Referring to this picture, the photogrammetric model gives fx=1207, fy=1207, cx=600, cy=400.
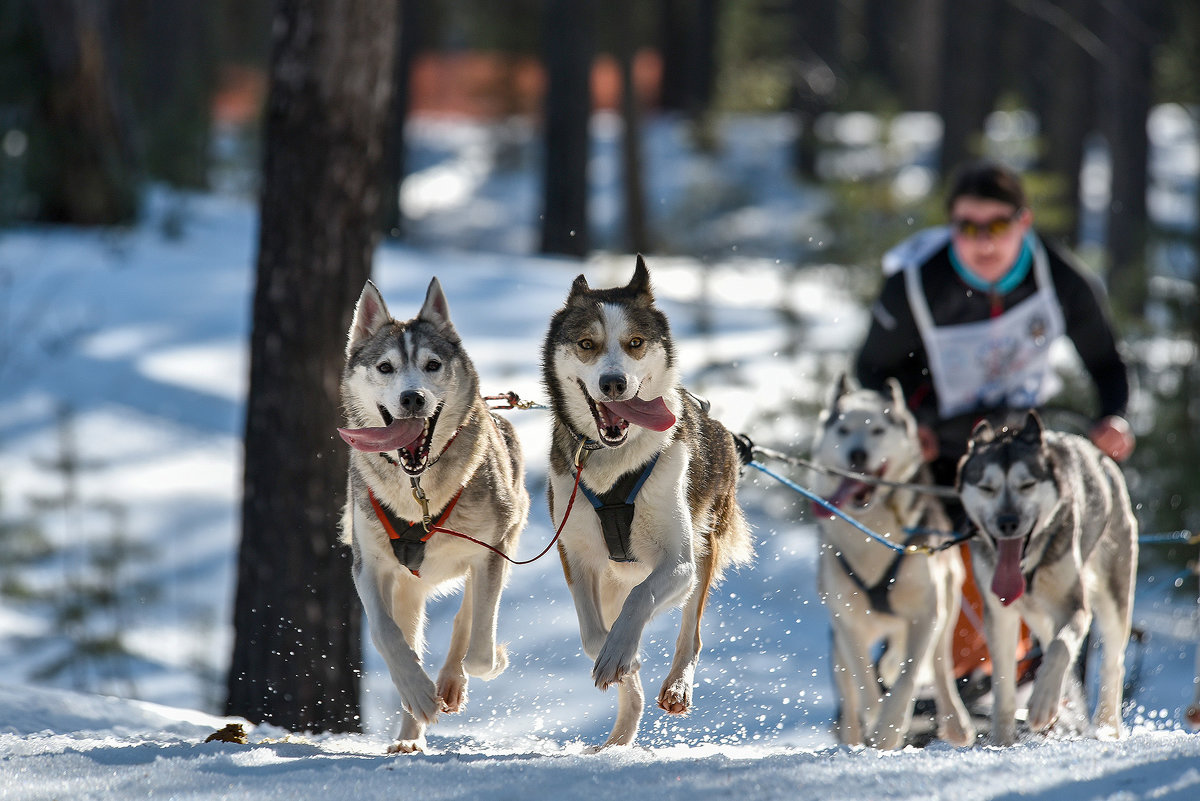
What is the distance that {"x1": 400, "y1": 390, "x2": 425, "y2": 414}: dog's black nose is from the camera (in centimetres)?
304

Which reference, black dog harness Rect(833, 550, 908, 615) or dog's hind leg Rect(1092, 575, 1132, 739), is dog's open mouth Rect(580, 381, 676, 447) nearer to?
black dog harness Rect(833, 550, 908, 615)

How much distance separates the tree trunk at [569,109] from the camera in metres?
15.7

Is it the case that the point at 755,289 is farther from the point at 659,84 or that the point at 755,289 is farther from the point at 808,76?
the point at 659,84

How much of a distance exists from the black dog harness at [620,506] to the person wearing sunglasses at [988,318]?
6.54ft

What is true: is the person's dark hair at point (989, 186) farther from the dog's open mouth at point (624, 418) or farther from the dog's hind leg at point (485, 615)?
the dog's hind leg at point (485, 615)

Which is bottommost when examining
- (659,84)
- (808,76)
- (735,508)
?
(735,508)

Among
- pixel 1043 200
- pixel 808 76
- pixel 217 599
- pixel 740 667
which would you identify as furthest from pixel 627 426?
pixel 808 76

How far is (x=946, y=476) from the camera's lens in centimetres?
501

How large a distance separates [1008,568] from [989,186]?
153cm

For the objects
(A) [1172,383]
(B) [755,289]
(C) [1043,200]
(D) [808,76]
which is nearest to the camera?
(A) [1172,383]

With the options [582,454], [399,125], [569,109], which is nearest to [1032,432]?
[582,454]

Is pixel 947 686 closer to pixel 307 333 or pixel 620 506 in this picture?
pixel 620 506

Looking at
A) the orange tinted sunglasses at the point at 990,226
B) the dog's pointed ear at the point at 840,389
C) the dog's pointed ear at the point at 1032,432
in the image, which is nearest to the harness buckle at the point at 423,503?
the dog's pointed ear at the point at 1032,432

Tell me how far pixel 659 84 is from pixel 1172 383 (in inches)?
867
